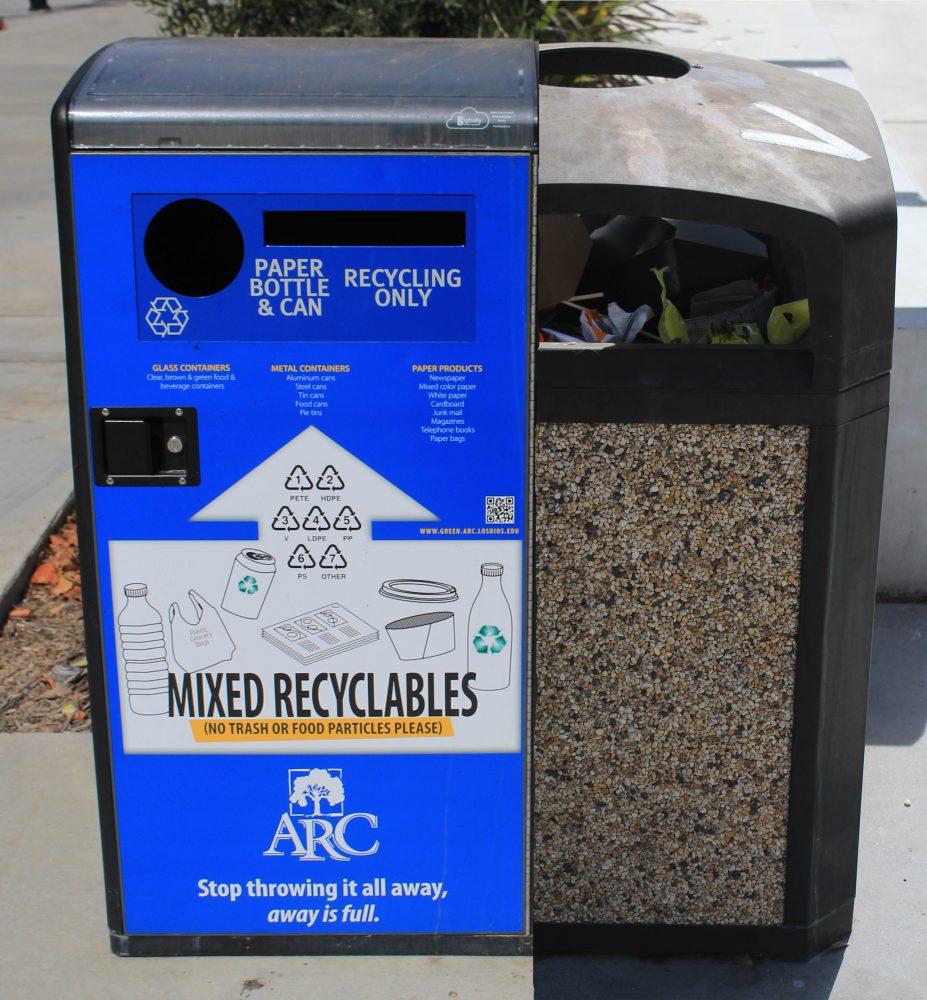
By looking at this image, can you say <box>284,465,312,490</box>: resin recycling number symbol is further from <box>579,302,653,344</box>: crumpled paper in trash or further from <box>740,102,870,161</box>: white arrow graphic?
<box>740,102,870,161</box>: white arrow graphic

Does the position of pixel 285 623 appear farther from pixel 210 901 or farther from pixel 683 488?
pixel 683 488

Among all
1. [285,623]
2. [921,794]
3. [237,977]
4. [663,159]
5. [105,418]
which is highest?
[663,159]

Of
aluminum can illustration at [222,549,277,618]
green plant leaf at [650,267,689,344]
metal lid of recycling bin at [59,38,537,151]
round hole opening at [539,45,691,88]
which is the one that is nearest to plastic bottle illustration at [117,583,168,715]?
aluminum can illustration at [222,549,277,618]

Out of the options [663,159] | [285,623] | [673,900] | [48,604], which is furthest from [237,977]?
[48,604]

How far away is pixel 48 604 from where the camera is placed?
14.3 feet

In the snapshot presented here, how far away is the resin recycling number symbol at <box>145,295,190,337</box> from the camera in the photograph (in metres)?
2.05

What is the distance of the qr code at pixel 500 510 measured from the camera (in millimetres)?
2162

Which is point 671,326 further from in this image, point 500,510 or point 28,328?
point 28,328

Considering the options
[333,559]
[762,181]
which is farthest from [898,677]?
[333,559]

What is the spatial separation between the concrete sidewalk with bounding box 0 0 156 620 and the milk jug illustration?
97.3 inches

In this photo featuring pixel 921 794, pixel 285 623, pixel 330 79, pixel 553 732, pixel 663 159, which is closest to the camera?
pixel 330 79

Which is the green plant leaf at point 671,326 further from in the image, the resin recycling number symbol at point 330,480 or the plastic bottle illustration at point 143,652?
the plastic bottle illustration at point 143,652

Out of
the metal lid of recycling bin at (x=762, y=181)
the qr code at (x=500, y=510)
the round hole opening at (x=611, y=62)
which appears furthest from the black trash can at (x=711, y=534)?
the qr code at (x=500, y=510)

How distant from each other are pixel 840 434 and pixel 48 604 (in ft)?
9.29
